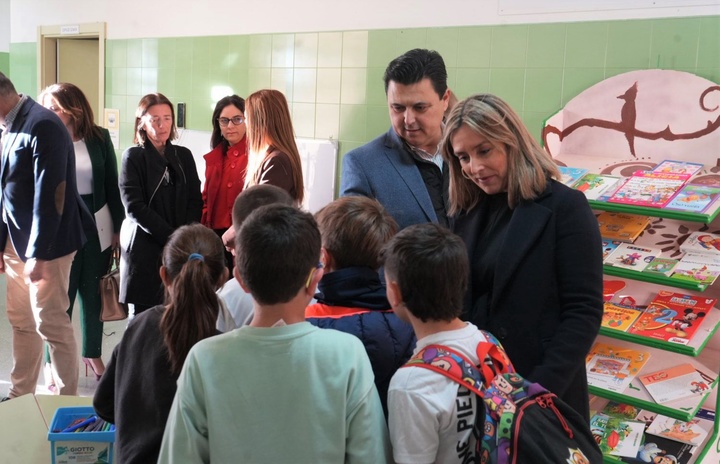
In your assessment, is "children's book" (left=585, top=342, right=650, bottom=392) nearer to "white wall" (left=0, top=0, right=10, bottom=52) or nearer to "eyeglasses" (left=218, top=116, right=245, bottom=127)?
"eyeglasses" (left=218, top=116, right=245, bottom=127)

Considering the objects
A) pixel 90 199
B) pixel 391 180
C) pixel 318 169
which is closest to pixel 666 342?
pixel 391 180

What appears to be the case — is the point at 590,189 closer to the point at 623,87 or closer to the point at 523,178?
the point at 623,87

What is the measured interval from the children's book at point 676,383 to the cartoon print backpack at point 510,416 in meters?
1.37

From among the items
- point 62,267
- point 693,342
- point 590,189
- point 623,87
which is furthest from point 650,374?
point 62,267

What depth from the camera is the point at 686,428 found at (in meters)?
2.69

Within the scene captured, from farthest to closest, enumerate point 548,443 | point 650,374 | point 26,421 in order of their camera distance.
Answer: point 650,374 < point 26,421 < point 548,443

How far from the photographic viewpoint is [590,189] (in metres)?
2.71

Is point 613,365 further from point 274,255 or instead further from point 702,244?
point 274,255

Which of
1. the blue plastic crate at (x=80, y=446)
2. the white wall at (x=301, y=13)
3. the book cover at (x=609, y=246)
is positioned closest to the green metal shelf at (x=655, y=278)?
the book cover at (x=609, y=246)

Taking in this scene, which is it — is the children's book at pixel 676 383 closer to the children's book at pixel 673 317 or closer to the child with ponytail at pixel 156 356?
the children's book at pixel 673 317

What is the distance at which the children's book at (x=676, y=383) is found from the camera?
2543mm

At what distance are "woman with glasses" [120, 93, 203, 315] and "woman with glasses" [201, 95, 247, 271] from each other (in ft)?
0.52

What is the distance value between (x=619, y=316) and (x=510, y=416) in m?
1.59

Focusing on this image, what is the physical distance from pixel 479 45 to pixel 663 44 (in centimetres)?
94
